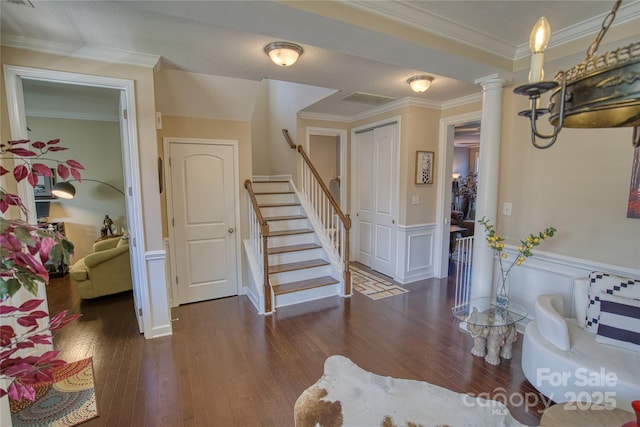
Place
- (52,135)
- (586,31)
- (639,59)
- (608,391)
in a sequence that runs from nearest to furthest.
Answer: (639,59) < (608,391) < (586,31) < (52,135)

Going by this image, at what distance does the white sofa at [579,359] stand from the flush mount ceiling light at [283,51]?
2.69 m

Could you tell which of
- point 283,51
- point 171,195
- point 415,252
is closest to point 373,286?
point 415,252

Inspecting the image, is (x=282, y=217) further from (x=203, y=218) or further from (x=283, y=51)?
(x=283, y=51)

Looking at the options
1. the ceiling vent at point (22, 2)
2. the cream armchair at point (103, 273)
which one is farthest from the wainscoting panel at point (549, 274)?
the cream armchair at point (103, 273)

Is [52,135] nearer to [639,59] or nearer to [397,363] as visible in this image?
[397,363]

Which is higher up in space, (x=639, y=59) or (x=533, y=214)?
(x=639, y=59)

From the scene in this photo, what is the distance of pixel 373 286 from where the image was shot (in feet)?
14.1

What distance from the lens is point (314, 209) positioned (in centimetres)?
460

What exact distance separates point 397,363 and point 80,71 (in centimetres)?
348

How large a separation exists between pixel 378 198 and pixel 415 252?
39.5 inches

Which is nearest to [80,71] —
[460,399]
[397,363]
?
[397,363]

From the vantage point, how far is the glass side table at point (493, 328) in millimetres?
2426

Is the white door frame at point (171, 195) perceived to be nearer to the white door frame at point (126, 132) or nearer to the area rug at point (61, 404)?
the white door frame at point (126, 132)

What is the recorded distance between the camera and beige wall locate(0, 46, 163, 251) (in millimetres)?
2305
